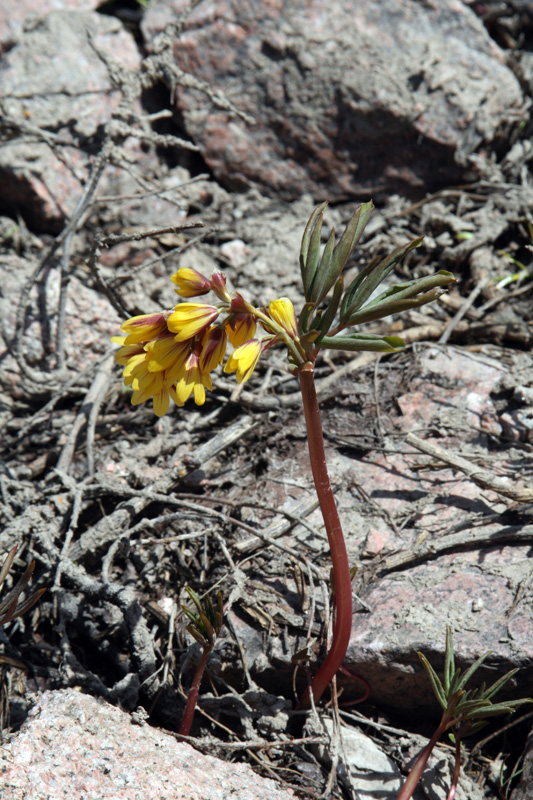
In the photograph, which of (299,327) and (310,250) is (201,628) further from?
(310,250)

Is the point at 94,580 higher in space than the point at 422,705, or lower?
higher

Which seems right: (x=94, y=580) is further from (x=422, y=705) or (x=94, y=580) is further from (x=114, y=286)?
(x=114, y=286)

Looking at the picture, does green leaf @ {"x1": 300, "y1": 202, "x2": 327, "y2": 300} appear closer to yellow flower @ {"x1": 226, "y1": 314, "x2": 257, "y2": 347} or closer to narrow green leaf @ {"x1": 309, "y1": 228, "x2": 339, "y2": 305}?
narrow green leaf @ {"x1": 309, "y1": 228, "x2": 339, "y2": 305}

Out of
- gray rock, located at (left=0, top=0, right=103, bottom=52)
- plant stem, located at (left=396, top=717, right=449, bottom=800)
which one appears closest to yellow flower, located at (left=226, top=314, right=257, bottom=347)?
plant stem, located at (left=396, top=717, right=449, bottom=800)

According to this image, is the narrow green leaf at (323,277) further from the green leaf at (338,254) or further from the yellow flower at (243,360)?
the yellow flower at (243,360)

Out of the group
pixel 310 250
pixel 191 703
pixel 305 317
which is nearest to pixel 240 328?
pixel 305 317

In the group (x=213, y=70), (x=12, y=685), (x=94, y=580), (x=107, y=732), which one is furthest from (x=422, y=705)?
(x=213, y=70)

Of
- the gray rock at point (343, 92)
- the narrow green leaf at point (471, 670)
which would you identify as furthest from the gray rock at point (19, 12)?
the narrow green leaf at point (471, 670)
